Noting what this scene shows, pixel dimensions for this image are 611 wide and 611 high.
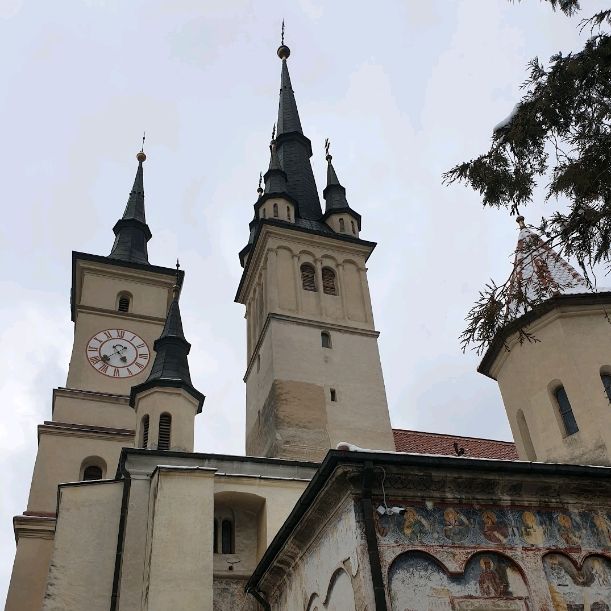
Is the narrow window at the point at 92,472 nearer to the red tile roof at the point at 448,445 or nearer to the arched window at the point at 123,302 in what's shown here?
the arched window at the point at 123,302

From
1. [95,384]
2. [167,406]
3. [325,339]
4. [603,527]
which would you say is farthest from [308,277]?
[603,527]

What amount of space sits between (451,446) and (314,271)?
8.84 m

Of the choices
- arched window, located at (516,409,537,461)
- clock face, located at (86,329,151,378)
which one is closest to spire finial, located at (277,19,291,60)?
clock face, located at (86,329,151,378)

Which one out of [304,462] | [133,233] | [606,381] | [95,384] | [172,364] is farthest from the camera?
[133,233]

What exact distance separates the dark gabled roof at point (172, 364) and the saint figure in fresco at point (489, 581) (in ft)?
44.0

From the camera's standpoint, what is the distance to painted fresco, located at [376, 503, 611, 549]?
10000 millimetres

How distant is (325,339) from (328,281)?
338 cm

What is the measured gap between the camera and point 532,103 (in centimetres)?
889

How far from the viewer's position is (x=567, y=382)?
16.6 meters

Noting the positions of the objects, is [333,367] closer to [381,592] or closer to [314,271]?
[314,271]

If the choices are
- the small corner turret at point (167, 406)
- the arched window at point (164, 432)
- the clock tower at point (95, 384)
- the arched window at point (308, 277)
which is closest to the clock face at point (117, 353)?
the clock tower at point (95, 384)

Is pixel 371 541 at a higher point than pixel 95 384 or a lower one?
lower

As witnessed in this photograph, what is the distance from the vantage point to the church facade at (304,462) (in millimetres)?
10023

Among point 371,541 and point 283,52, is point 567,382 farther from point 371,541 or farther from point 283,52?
point 283,52
